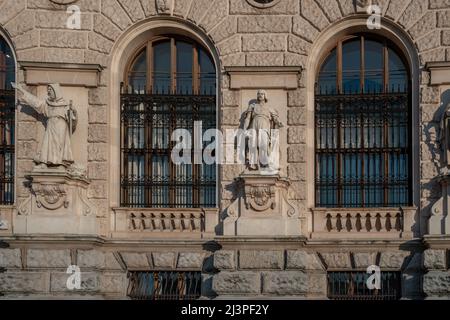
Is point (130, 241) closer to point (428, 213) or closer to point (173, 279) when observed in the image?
point (173, 279)

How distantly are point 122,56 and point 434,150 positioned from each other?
22.5 ft

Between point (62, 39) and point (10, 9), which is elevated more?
point (10, 9)

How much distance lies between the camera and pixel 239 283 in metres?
25.4

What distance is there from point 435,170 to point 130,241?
6402mm

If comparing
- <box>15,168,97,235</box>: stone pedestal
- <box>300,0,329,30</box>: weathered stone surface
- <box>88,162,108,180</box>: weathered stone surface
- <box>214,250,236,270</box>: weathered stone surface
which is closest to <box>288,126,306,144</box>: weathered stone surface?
<box>300,0,329,30</box>: weathered stone surface

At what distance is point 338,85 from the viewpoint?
1048 inches

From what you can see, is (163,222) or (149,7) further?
(149,7)

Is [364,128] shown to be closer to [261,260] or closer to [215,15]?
[261,260]

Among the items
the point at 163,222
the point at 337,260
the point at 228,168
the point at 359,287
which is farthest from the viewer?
the point at 163,222

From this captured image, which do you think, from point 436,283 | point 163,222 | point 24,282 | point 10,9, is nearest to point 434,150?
point 436,283

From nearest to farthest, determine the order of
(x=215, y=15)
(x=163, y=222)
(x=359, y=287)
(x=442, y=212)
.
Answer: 1. (x=442, y=212)
2. (x=359, y=287)
3. (x=163, y=222)
4. (x=215, y=15)

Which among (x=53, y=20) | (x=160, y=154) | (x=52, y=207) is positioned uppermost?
(x=53, y=20)

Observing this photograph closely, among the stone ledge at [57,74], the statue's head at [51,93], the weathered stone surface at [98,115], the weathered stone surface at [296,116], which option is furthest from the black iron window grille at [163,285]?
the stone ledge at [57,74]
